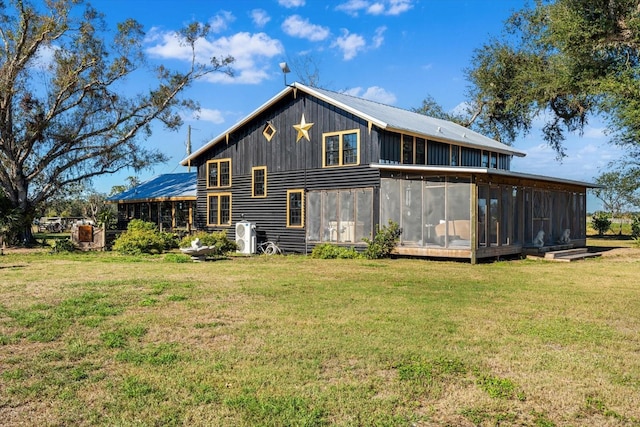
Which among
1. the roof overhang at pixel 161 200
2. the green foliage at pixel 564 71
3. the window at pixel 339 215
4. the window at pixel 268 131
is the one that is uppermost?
the green foliage at pixel 564 71

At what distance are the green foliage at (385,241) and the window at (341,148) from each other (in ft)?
10.0

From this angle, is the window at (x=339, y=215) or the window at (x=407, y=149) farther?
the window at (x=407, y=149)

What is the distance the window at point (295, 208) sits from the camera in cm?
2194

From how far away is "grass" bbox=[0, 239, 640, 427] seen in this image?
4.31 metres

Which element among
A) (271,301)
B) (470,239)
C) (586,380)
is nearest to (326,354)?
(586,380)

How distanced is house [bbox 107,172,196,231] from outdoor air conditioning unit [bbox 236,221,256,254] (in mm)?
7177

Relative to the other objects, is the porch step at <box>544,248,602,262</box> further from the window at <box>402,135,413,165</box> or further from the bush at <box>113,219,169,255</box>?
the bush at <box>113,219,169,255</box>

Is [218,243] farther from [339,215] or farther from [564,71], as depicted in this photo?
[564,71]

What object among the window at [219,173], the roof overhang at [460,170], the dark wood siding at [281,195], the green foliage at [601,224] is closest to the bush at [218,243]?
the dark wood siding at [281,195]

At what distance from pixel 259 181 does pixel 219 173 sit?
→ 279 cm

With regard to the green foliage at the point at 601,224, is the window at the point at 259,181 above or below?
above

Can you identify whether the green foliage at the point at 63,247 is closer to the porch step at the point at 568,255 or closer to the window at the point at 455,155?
the window at the point at 455,155

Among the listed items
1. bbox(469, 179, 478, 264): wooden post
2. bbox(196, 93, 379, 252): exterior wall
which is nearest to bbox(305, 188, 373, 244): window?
bbox(196, 93, 379, 252): exterior wall

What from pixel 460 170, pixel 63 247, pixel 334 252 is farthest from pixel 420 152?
pixel 63 247
